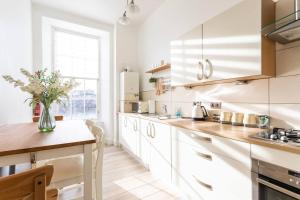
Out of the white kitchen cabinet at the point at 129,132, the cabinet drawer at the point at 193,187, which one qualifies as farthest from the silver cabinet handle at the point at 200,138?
the white kitchen cabinet at the point at 129,132

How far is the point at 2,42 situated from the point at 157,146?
2.39 m

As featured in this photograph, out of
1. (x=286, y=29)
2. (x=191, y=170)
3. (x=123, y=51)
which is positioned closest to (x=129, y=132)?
(x=191, y=170)

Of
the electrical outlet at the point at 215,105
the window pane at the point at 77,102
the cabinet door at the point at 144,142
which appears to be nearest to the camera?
the electrical outlet at the point at 215,105

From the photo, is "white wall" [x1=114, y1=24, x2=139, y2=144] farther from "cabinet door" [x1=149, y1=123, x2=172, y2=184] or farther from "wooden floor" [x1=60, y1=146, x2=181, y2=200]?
"cabinet door" [x1=149, y1=123, x2=172, y2=184]

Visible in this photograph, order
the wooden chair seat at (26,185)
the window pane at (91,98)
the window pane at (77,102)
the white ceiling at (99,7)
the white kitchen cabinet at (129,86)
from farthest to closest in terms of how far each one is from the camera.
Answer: the window pane at (91,98) < the window pane at (77,102) < the white kitchen cabinet at (129,86) < the white ceiling at (99,7) < the wooden chair seat at (26,185)

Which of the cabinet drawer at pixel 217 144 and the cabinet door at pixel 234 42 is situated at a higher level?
the cabinet door at pixel 234 42

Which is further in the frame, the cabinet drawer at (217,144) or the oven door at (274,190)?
the cabinet drawer at (217,144)

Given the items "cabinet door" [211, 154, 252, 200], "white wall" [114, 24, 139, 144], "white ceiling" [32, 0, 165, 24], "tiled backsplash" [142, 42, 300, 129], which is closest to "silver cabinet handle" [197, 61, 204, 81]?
"tiled backsplash" [142, 42, 300, 129]

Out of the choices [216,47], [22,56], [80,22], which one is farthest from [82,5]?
[216,47]

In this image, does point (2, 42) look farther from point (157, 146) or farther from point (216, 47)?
point (216, 47)

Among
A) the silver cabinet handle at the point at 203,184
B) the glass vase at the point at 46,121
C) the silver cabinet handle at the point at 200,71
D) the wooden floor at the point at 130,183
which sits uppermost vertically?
the silver cabinet handle at the point at 200,71

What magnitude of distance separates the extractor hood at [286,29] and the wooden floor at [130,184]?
1862mm

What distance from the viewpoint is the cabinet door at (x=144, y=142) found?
2.55 metres

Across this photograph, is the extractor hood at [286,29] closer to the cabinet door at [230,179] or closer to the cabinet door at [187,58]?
the cabinet door at [187,58]
